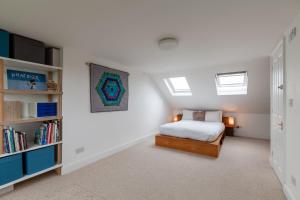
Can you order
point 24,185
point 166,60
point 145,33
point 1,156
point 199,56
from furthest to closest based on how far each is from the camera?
point 166,60, point 199,56, point 24,185, point 145,33, point 1,156

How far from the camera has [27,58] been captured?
2.09 meters

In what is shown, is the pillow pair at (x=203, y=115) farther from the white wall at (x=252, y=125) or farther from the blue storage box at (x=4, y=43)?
the blue storage box at (x=4, y=43)

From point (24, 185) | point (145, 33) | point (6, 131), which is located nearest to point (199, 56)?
point (145, 33)

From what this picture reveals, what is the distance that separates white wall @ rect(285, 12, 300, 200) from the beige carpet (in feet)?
1.15

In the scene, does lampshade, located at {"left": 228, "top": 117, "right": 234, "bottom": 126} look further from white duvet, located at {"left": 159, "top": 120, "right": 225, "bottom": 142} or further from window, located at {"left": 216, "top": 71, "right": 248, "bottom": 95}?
white duvet, located at {"left": 159, "top": 120, "right": 225, "bottom": 142}

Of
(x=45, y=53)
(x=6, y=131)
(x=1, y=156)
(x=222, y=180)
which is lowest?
(x=222, y=180)

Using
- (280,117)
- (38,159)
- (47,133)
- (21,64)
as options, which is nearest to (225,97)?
(280,117)

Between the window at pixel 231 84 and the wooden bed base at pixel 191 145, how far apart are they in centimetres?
157

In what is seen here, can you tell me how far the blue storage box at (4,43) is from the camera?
1849 millimetres

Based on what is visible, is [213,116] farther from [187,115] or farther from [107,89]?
[107,89]

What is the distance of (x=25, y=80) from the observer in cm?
223

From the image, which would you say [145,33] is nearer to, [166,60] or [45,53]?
[166,60]

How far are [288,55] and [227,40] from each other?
0.75 metres

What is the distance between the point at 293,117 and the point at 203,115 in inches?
129
